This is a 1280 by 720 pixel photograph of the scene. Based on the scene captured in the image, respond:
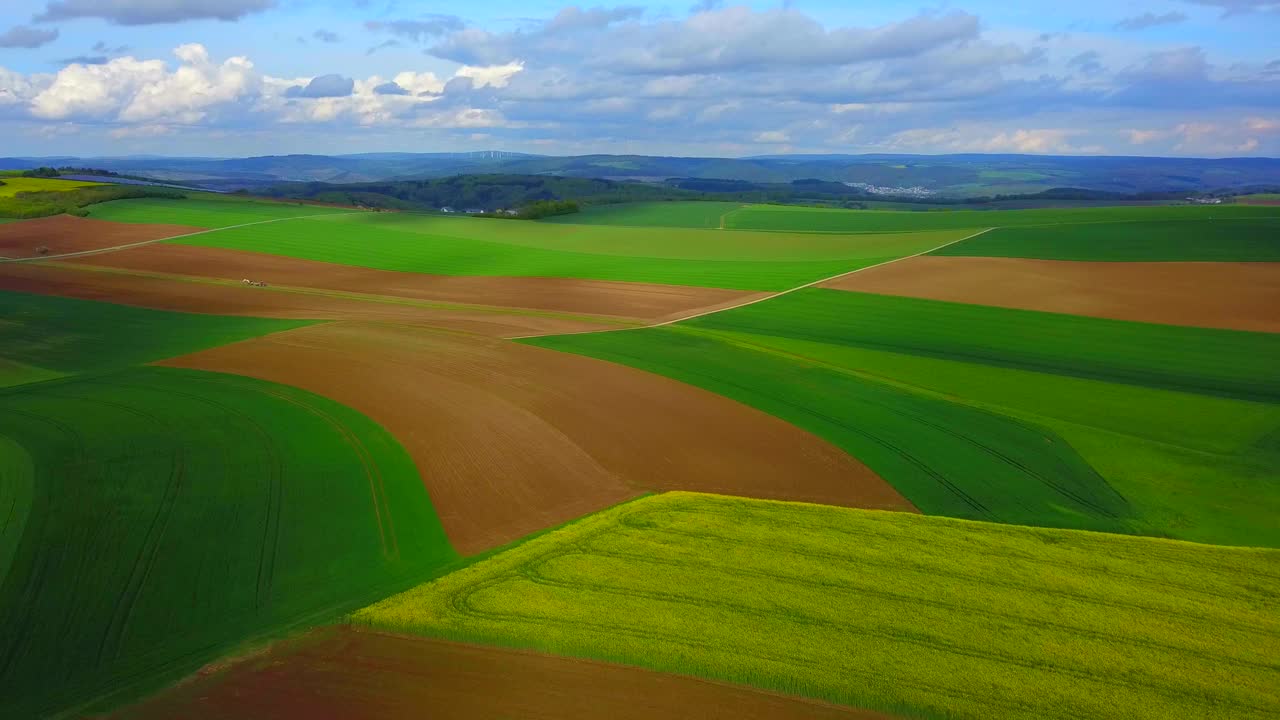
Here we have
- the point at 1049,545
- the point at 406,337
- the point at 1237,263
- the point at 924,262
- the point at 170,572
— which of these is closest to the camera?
the point at 170,572

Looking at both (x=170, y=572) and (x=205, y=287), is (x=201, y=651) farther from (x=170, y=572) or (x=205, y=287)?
(x=205, y=287)

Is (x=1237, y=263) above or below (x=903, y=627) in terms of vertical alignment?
above

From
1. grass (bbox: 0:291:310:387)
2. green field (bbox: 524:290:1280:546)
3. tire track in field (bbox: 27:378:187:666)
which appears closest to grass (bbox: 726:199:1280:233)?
green field (bbox: 524:290:1280:546)

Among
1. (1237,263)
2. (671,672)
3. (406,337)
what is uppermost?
(1237,263)

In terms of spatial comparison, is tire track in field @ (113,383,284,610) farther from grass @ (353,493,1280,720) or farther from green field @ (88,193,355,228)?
green field @ (88,193,355,228)

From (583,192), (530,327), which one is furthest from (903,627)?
(583,192)

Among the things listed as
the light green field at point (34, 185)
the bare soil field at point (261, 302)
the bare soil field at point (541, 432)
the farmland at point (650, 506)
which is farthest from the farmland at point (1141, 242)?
the light green field at point (34, 185)

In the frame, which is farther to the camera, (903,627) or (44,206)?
(44,206)

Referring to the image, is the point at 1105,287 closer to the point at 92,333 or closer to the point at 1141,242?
the point at 1141,242
